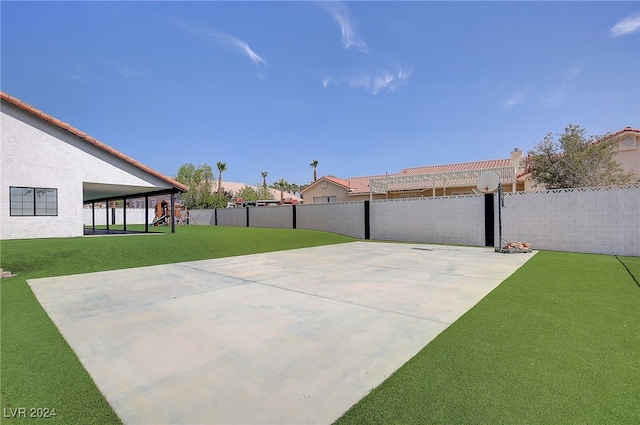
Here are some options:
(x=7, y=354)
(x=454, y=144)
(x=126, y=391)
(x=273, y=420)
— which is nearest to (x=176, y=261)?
(x=7, y=354)

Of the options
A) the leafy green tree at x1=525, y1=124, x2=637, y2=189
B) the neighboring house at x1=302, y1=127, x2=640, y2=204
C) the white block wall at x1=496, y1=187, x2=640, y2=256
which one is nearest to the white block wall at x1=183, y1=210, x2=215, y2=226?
the neighboring house at x1=302, y1=127, x2=640, y2=204

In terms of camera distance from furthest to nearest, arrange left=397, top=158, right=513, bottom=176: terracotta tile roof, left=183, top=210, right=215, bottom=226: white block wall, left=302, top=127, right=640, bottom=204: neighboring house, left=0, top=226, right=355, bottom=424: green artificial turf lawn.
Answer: left=183, top=210, right=215, bottom=226: white block wall
left=397, top=158, right=513, bottom=176: terracotta tile roof
left=302, top=127, right=640, bottom=204: neighboring house
left=0, top=226, right=355, bottom=424: green artificial turf lawn

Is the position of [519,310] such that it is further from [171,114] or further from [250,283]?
[171,114]

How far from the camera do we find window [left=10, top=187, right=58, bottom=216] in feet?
38.4

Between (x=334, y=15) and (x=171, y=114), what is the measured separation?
49.2 ft

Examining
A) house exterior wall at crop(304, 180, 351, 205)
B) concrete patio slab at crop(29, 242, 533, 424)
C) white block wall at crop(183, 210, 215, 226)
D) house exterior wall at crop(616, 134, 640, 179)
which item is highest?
house exterior wall at crop(616, 134, 640, 179)

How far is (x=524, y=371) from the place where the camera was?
2.72 metres

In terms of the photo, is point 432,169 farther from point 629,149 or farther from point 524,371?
point 524,371

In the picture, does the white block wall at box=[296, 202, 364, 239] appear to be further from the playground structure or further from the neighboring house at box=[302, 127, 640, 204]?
the playground structure

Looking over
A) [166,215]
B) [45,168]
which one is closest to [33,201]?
[45,168]

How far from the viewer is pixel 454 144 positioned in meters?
22.2

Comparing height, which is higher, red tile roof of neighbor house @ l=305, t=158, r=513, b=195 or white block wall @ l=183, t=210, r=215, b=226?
red tile roof of neighbor house @ l=305, t=158, r=513, b=195

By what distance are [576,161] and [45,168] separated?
79.3 ft

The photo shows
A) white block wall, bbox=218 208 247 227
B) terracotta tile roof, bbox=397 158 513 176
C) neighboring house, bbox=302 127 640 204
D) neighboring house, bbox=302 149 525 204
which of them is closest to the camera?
neighboring house, bbox=302 127 640 204
